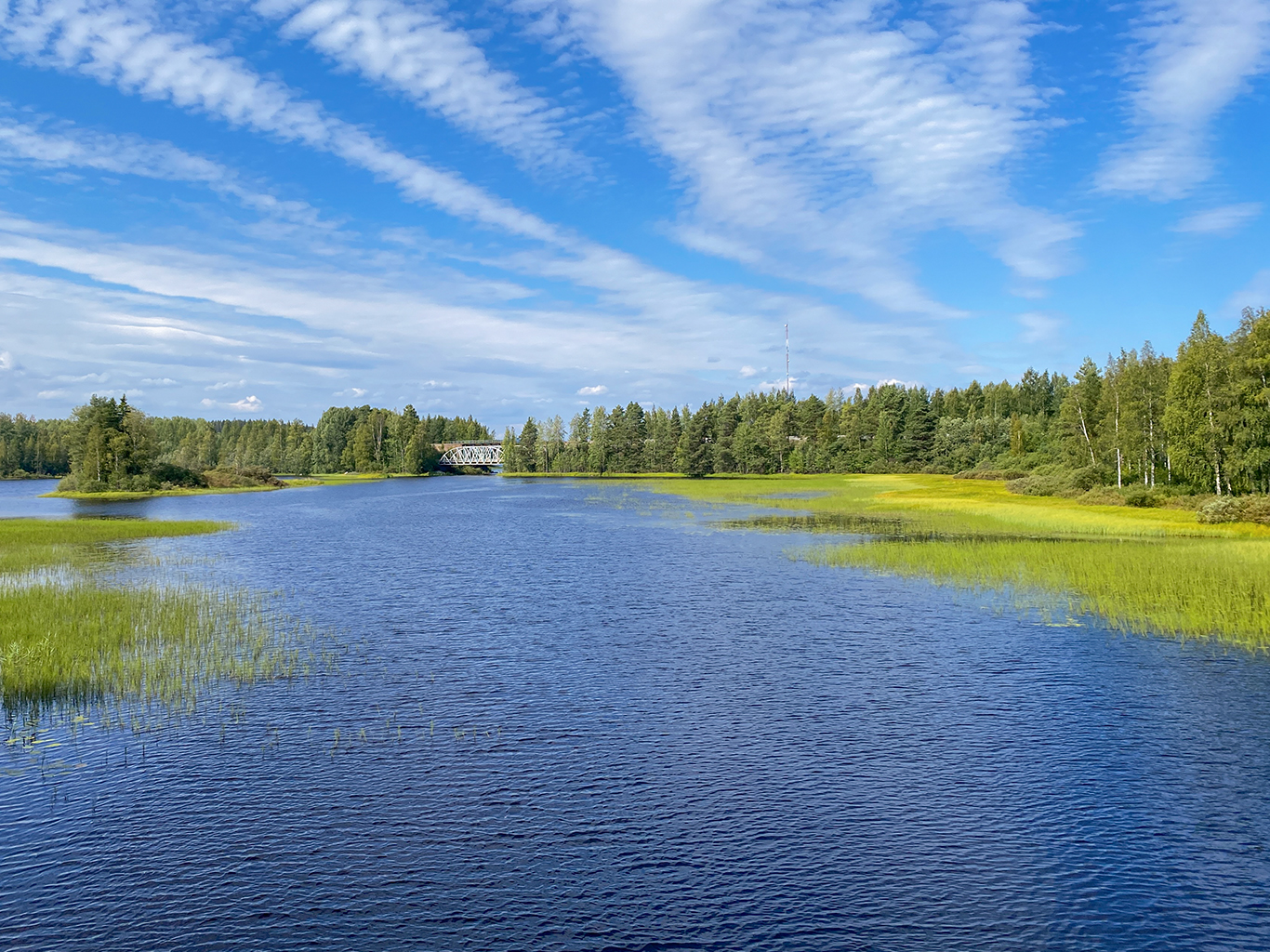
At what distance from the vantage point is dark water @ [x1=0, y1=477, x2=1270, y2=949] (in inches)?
556

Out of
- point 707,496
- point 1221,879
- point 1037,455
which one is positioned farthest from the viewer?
point 1037,455

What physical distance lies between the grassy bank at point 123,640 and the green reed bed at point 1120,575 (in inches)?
1323

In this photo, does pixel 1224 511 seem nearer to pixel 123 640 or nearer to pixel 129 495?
pixel 123 640

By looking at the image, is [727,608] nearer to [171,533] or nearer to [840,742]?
[840,742]

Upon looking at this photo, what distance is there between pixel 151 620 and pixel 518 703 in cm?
1858

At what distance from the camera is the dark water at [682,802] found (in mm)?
14117

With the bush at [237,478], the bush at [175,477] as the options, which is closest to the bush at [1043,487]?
the bush at [175,477]

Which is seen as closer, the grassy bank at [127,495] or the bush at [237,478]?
the grassy bank at [127,495]

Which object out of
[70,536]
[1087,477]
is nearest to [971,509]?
[1087,477]

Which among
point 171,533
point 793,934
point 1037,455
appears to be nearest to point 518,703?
point 793,934

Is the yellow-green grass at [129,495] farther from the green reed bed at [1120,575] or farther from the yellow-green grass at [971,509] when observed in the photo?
the green reed bed at [1120,575]

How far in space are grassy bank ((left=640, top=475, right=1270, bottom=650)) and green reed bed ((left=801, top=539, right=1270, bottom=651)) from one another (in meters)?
0.07

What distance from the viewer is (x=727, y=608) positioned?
40.0 metres

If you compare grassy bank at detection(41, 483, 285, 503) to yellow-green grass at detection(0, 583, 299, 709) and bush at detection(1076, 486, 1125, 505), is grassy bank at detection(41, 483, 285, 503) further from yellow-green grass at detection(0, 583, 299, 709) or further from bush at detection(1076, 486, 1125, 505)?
bush at detection(1076, 486, 1125, 505)
